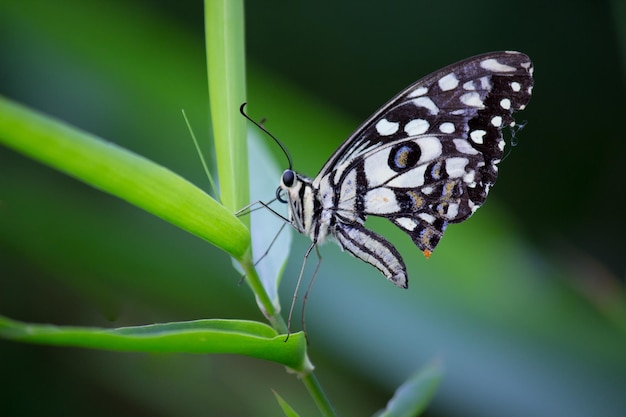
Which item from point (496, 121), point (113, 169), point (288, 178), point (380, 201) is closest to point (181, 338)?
point (113, 169)

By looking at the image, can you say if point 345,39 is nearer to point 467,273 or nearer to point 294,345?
Result: point 467,273

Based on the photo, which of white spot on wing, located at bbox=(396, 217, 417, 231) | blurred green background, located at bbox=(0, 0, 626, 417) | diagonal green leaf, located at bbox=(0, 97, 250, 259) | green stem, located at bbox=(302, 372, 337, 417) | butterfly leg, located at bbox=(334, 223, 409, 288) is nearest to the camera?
diagonal green leaf, located at bbox=(0, 97, 250, 259)

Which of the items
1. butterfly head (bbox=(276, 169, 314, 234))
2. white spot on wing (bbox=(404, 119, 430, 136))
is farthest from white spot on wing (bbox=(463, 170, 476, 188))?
butterfly head (bbox=(276, 169, 314, 234))

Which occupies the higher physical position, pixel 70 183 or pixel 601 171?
pixel 601 171

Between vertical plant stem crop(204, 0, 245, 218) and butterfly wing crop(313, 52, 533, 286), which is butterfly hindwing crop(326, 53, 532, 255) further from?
vertical plant stem crop(204, 0, 245, 218)

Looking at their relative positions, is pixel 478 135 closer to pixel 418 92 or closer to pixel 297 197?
pixel 418 92

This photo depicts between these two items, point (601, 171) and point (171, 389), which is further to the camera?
point (601, 171)

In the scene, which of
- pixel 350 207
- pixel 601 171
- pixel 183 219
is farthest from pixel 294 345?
pixel 601 171
